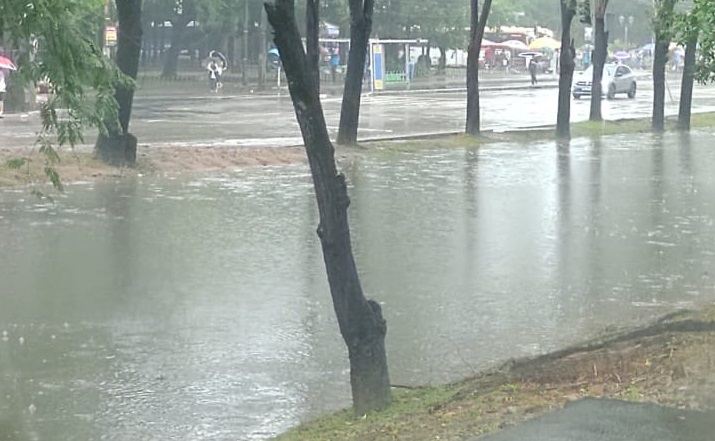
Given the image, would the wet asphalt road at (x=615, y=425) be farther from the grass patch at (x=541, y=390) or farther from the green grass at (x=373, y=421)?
the green grass at (x=373, y=421)

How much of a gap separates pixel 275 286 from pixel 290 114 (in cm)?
2638

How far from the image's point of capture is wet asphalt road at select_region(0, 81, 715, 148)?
96.5 feet

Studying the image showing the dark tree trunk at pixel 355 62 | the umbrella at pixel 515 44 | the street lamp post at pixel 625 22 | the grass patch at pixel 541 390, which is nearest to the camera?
the grass patch at pixel 541 390

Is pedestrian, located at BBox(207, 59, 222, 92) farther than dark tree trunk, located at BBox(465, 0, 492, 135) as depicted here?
Yes

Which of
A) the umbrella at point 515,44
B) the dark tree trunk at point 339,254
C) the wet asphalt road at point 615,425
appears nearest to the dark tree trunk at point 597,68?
the dark tree trunk at point 339,254

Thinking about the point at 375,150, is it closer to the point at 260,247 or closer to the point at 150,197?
the point at 150,197

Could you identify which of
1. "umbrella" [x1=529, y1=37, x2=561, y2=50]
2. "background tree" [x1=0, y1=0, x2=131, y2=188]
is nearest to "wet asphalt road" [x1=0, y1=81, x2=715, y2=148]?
"background tree" [x1=0, y1=0, x2=131, y2=188]

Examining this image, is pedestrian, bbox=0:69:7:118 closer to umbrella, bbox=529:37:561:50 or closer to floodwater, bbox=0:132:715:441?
floodwater, bbox=0:132:715:441

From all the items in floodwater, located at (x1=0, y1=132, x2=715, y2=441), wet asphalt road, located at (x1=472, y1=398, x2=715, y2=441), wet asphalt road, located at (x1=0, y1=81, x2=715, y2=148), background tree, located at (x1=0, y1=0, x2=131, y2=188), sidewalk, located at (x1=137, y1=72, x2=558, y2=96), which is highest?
background tree, located at (x1=0, y1=0, x2=131, y2=188)

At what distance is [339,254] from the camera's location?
777cm

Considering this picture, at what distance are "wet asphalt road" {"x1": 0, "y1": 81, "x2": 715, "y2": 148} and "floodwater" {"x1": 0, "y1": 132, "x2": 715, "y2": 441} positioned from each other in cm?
836

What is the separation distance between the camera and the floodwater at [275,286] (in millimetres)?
8852

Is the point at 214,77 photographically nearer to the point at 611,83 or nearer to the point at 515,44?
the point at 611,83

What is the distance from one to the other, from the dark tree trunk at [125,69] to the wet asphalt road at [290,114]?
406cm
